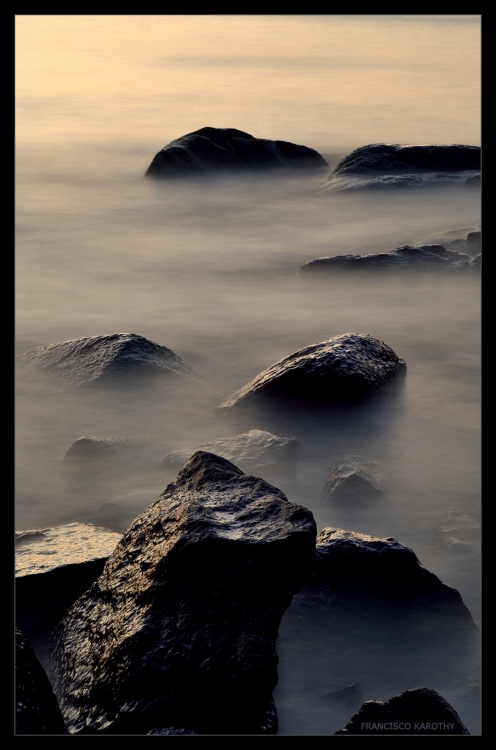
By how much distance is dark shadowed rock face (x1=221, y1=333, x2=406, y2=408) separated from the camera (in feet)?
18.4

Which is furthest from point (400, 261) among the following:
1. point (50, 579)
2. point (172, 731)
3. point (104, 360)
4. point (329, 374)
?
point (172, 731)

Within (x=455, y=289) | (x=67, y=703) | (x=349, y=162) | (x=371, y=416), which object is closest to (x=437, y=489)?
(x=371, y=416)

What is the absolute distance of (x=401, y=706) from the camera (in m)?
2.75

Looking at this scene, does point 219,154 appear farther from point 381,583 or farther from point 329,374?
point 381,583

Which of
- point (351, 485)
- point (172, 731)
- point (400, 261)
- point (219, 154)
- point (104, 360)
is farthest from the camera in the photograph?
point (219, 154)

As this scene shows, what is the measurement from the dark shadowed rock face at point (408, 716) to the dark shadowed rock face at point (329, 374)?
10.0ft

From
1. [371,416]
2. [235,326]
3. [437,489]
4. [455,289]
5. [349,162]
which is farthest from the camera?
[349,162]

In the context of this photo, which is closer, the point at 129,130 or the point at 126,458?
the point at 126,458

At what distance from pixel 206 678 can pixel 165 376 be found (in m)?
3.94

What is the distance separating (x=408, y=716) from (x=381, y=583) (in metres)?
0.83

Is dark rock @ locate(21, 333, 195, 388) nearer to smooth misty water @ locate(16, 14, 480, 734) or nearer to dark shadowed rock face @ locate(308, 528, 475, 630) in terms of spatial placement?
smooth misty water @ locate(16, 14, 480, 734)

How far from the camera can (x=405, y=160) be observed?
48.4 ft
